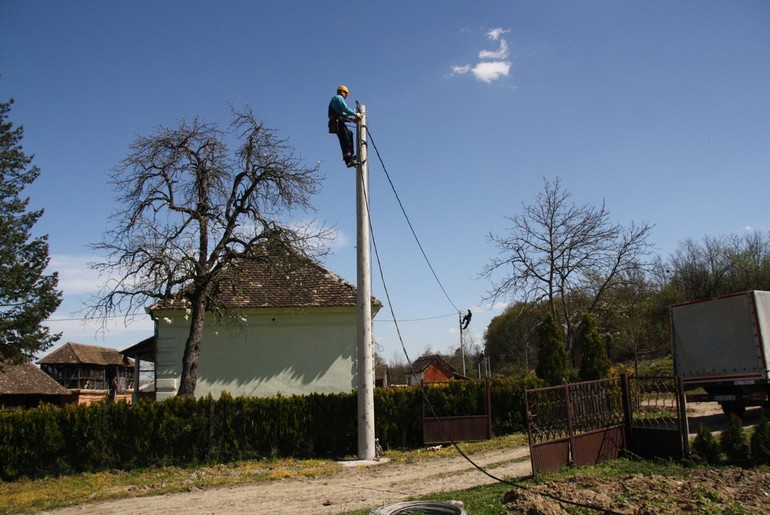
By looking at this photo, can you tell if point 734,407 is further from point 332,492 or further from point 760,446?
point 332,492

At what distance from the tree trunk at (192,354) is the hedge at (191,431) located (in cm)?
189

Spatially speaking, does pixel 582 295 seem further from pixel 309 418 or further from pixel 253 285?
pixel 309 418

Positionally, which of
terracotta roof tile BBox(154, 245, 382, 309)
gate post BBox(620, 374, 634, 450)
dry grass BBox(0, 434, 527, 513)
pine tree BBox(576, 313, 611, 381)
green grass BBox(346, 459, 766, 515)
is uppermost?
terracotta roof tile BBox(154, 245, 382, 309)

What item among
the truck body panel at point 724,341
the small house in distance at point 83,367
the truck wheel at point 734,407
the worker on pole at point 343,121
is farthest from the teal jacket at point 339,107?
the small house in distance at point 83,367

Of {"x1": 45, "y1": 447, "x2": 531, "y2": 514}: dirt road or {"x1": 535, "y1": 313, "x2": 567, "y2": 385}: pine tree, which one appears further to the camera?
{"x1": 535, "y1": 313, "x2": 567, "y2": 385}: pine tree

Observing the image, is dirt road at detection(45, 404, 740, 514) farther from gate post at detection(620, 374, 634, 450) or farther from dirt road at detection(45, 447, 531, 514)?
Result: gate post at detection(620, 374, 634, 450)

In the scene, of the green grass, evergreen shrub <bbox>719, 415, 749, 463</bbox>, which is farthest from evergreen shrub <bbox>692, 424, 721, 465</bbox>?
the green grass

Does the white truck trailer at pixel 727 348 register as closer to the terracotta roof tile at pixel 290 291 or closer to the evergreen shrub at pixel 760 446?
the evergreen shrub at pixel 760 446

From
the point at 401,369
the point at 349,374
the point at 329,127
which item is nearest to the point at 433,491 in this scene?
the point at 329,127

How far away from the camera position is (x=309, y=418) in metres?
14.0

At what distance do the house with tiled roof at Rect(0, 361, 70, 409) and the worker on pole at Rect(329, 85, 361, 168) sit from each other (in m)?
31.9

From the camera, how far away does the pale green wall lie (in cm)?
1981

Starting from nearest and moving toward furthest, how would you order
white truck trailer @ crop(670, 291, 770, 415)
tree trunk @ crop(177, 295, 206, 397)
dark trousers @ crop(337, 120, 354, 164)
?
dark trousers @ crop(337, 120, 354, 164) < white truck trailer @ crop(670, 291, 770, 415) < tree trunk @ crop(177, 295, 206, 397)

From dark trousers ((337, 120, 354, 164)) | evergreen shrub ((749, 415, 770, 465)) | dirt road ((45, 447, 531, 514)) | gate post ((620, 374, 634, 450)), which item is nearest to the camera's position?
dirt road ((45, 447, 531, 514))
